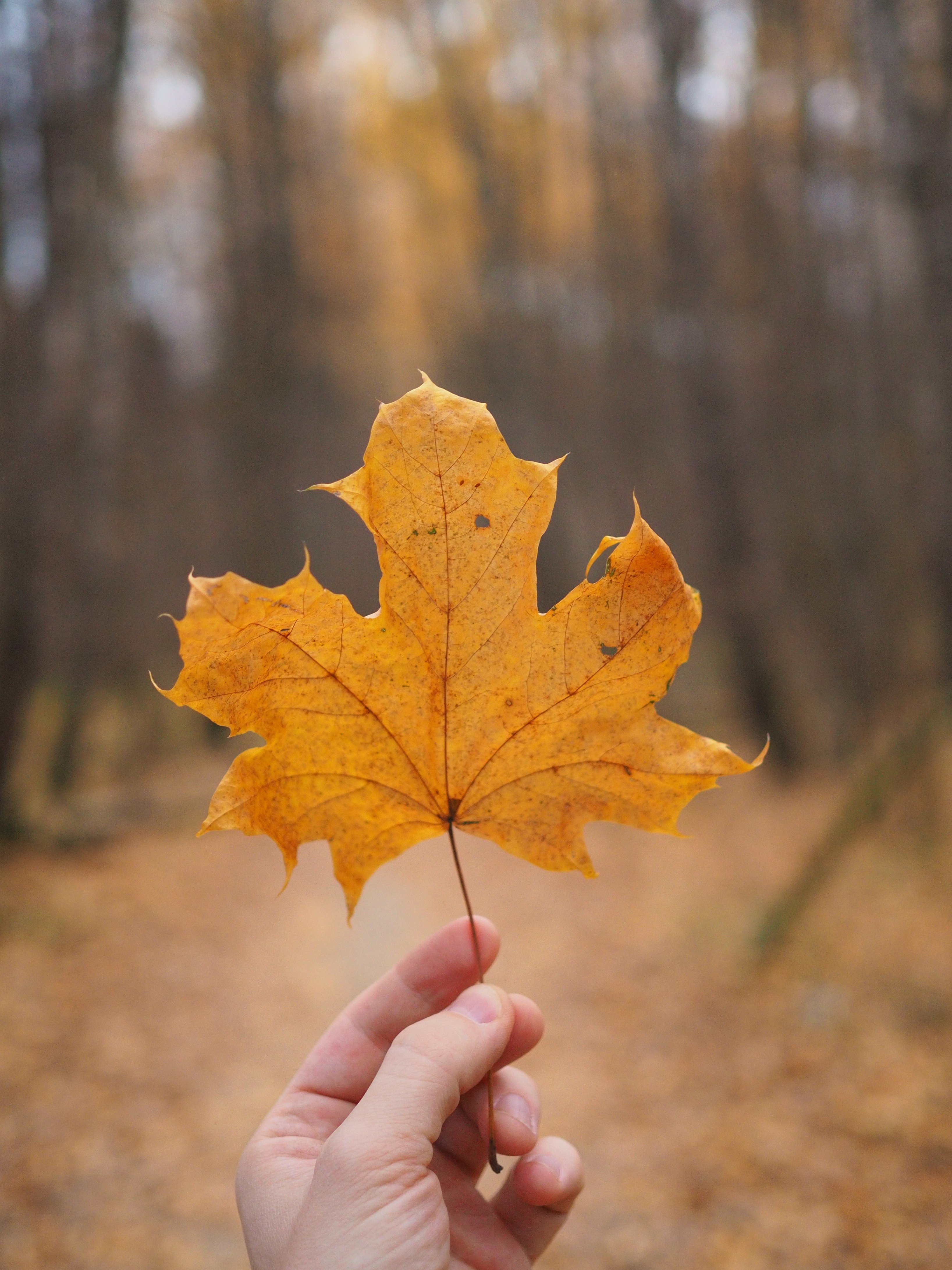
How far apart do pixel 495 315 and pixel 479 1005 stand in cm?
1197

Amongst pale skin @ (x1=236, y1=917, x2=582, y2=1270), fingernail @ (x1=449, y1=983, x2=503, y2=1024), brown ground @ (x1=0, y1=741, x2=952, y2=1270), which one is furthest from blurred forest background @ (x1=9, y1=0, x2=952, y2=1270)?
fingernail @ (x1=449, y1=983, x2=503, y2=1024)

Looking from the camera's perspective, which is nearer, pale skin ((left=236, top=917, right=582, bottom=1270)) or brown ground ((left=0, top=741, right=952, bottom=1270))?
pale skin ((left=236, top=917, right=582, bottom=1270))

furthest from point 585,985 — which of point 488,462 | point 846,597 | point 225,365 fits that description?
point 225,365

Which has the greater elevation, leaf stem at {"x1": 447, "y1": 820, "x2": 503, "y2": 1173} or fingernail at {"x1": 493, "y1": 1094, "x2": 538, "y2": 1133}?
leaf stem at {"x1": 447, "y1": 820, "x2": 503, "y2": 1173}

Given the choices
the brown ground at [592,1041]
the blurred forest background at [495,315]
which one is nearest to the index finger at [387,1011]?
the brown ground at [592,1041]

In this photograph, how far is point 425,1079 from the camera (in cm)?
110

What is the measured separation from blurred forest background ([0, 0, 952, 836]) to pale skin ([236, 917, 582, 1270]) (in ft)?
14.7

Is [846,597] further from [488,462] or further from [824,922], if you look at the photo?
[488,462]

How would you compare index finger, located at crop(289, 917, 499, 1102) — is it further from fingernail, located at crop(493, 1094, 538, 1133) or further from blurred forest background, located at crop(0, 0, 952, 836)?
blurred forest background, located at crop(0, 0, 952, 836)

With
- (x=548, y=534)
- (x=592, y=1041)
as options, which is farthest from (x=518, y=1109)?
(x=548, y=534)

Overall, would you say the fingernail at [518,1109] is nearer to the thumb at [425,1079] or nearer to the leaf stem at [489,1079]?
the leaf stem at [489,1079]

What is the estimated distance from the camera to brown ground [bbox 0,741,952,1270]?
2.64 m

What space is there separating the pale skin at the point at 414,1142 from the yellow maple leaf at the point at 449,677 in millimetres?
265

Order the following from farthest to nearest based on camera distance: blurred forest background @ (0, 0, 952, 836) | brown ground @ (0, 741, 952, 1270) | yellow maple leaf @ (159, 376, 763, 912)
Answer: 1. blurred forest background @ (0, 0, 952, 836)
2. brown ground @ (0, 741, 952, 1270)
3. yellow maple leaf @ (159, 376, 763, 912)
